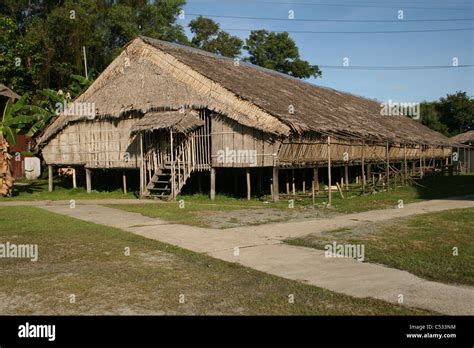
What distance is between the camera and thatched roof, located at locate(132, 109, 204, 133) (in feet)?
65.6

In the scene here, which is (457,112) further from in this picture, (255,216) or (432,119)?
(255,216)

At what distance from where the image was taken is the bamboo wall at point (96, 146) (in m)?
23.4

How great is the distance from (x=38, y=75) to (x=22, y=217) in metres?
25.5

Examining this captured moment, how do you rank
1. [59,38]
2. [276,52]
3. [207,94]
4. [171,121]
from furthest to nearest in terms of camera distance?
[276,52]
[59,38]
[207,94]
[171,121]

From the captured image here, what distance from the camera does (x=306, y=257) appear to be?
8867 mm

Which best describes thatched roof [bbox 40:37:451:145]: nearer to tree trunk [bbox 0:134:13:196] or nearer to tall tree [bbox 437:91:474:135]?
tree trunk [bbox 0:134:13:196]

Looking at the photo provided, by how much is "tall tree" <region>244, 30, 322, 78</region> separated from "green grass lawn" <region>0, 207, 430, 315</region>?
52742mm

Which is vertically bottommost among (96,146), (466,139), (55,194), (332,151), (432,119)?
(55,194)

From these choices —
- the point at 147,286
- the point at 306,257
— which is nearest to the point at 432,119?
the point at 306,257

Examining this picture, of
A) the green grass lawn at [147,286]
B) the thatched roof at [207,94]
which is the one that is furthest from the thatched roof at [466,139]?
the green grass lawn at [147,286]

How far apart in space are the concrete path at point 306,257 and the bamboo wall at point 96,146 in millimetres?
7721

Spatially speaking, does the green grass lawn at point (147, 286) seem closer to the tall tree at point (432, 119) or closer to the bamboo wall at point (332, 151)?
the bamboo wall at point (332, 151)

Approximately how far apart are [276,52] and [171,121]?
43.0m
